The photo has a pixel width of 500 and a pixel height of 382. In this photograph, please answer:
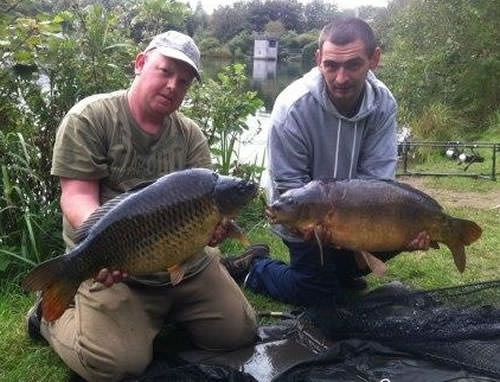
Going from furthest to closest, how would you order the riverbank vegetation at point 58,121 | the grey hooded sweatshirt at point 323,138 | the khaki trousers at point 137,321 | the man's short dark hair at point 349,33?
the riverbank vegetation at point 58,121, the grey hooded sweatshirt at point 323,138, the man's short dark hair at point 349,33, the khaki trousers at point 137,321

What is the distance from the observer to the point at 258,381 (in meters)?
2.05

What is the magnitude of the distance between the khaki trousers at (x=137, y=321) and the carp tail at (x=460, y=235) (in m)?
0.78

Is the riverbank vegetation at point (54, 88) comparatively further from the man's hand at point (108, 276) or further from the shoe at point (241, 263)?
the man's hand at point (108, 276)

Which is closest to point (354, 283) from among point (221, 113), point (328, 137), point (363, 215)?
point (328, 137)

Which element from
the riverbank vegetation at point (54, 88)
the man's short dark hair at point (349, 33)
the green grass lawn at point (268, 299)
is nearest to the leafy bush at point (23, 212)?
the riverbank vegetation at point (54, 88)

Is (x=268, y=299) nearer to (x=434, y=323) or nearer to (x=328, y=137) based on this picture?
(x=328, y=137)

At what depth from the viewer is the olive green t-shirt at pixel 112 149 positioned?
2180 millimetres

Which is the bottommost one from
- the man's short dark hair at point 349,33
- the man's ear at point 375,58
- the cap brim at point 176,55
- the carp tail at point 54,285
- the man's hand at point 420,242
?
the carp tail at point 54,285

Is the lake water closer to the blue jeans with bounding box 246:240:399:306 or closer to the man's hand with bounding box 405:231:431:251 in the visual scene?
the blue jeans with bounding box 246:240:399:306

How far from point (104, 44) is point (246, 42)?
5154 centimetres

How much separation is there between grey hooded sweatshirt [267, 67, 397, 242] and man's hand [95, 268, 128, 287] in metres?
0.99

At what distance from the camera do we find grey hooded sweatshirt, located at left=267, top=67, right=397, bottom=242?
2.72 m

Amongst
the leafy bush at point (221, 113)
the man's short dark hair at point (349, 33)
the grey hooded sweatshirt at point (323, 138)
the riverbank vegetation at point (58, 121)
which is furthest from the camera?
the leafy bush at point (221, 113)

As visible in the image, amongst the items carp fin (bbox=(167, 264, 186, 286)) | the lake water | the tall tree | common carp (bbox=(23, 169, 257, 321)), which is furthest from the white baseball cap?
the tall tree
